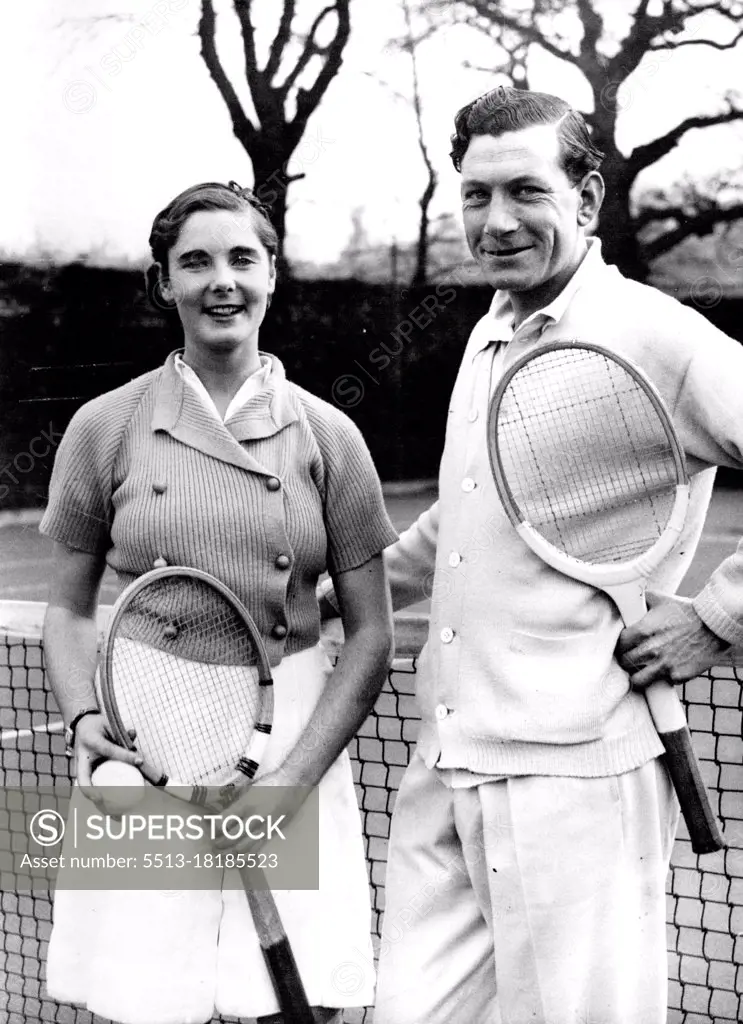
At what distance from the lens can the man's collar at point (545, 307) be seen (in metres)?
1.78

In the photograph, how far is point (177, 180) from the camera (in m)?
5.78

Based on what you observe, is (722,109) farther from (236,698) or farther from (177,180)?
(236,698)

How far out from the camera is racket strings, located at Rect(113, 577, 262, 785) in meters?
1.83

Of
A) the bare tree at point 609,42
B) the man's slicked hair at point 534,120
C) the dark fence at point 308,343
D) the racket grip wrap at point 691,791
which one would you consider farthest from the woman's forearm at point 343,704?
the dark fence at point 308,343

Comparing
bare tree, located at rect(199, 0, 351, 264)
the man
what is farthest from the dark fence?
the man

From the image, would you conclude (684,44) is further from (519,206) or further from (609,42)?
(519,206)

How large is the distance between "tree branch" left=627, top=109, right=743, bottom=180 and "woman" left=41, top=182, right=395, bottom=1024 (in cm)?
382

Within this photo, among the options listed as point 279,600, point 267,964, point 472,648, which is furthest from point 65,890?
point 472,648

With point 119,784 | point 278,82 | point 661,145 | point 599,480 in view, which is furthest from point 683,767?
point 278,82

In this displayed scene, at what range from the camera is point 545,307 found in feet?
5.92

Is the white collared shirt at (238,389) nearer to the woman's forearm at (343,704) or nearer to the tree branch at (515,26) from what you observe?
the woman's forearm at (343,704)

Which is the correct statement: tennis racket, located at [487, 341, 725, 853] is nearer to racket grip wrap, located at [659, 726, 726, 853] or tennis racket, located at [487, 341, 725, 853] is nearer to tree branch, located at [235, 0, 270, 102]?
racket grip wrap, located at [659, 726, 726, 853]

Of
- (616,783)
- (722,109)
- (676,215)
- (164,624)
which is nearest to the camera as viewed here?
(616,783)

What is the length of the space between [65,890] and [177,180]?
4.42 metres
